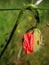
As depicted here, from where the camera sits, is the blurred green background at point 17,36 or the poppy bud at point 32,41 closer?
the poppy bud at point 32,41

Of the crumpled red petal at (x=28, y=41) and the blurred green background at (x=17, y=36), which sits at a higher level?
the crumpled red petal at (x=28, y=41)

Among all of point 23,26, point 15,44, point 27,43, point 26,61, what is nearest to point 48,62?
point 26,61

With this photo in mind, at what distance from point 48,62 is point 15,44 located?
270 mm

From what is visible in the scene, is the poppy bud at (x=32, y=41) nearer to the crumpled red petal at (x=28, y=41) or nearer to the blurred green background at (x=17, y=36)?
the crumpled red petal at (x=28, y=41)

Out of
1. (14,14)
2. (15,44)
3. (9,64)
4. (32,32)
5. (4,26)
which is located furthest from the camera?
(14,14)

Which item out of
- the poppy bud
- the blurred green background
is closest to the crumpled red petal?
the poppy bud

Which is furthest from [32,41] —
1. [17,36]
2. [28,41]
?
[17,36]

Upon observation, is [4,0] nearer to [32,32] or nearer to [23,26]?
[23,26]

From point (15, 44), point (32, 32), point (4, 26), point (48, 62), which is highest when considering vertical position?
point (32, 32)

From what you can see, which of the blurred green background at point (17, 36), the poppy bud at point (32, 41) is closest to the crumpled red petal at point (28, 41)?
the poppy bud at point (32, 41)

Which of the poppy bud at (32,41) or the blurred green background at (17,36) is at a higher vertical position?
the poppy bud at (32,41)

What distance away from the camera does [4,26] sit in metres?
1.75

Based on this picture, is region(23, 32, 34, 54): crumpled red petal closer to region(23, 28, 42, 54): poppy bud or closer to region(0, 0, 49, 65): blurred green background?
region(23, 28, 42, 54): poppy bud

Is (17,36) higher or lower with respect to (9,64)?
higher
